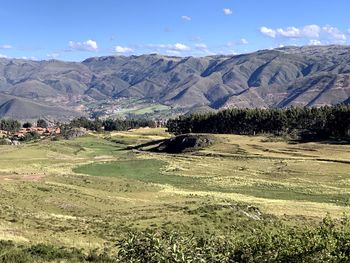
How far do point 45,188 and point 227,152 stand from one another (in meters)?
89.4

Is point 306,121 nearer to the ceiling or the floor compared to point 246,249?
nearer to the ceiling

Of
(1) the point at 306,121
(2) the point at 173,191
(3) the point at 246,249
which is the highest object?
(1) the point at 306,121

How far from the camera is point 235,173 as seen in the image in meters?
109

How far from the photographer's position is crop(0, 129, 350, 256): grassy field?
151 feet

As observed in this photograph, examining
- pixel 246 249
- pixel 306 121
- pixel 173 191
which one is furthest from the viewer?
pixel 306 121

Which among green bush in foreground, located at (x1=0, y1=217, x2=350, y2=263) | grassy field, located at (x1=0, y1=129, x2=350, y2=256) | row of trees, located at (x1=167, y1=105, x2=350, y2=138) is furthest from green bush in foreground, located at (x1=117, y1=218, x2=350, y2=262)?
row of trees, located at (x1=167, y1=105, x2=350, y2=138)

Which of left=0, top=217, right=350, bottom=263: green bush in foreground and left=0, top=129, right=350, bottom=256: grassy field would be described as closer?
left=0, top=217, right=350, bottom=263: green bush in foreground

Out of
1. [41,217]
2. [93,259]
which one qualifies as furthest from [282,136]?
[93,259]

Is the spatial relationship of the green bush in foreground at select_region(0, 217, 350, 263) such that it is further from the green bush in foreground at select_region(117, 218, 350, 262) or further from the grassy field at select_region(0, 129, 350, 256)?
the grassy field at select_region(0, 129, 350, 256)

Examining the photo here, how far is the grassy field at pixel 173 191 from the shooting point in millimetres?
45938

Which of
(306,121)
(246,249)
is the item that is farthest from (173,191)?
(306,121)

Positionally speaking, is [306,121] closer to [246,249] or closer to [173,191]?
[173,191]

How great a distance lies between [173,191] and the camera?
81625 millimetres

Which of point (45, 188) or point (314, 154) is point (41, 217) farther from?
point (314, 154)
